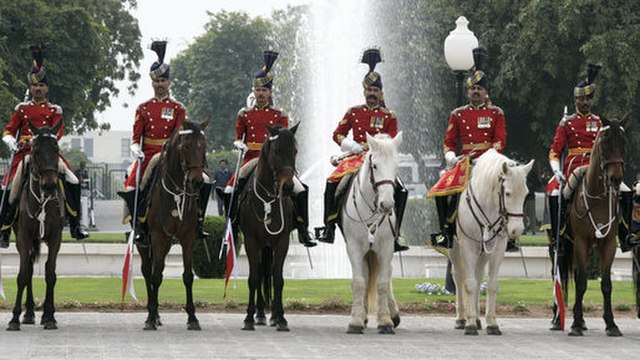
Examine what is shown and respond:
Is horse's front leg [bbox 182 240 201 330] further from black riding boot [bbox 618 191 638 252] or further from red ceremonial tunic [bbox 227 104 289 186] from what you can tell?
black riding boot [bbox 618 191 638 252]

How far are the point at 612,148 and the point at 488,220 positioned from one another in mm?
1899

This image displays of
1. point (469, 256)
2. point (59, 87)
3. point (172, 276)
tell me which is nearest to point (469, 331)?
point (469, 256)

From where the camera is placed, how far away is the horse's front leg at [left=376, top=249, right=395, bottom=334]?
2059cm

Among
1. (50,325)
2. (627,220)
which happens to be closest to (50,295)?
(50,325)

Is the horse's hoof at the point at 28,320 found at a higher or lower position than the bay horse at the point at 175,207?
lower

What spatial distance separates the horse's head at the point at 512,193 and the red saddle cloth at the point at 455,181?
115cm

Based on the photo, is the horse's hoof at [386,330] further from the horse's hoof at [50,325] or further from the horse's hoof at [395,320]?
the horse's hoof at [50,325]

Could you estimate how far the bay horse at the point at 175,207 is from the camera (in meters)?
Answer: 20.7

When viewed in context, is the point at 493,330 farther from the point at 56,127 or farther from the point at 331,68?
the point at 331,68

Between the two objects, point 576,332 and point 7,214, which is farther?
point 7,214

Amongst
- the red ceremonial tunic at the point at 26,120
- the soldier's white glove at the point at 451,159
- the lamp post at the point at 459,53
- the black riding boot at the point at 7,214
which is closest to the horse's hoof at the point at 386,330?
the soldier's white glove at the point at 451,159

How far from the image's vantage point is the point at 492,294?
2069 centimetres

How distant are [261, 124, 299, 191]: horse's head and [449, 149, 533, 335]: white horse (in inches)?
97.6

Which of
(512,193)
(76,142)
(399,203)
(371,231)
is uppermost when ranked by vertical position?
(76,142)
